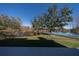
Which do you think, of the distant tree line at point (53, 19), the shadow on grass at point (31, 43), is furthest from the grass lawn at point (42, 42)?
the distant tree line at point (53, 19)

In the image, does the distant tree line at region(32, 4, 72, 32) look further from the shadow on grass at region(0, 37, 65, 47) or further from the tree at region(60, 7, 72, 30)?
the shadow on grass at region(0, 37, 65, 47)

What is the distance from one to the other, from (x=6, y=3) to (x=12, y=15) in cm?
20

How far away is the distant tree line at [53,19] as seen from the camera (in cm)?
491

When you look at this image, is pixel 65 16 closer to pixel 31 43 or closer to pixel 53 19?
pixel 53 19

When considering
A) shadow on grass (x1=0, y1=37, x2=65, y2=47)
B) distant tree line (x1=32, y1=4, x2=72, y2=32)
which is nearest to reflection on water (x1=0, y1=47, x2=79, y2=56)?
shadow on grass (x1=0, y1=37, x2=65, y2=47)

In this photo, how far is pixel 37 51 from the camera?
4891 millimetres

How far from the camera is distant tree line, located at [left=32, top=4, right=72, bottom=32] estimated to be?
491cm

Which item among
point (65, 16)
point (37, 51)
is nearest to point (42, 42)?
point (37, 51)

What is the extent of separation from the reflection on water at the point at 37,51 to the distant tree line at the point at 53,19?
30 cm

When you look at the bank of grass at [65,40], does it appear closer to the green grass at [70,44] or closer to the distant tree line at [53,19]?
the green grass at [70,44]

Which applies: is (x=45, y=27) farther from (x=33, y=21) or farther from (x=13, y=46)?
(x=13, y=46)

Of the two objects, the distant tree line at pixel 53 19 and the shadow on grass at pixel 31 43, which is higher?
the distant tree line at pixel 53 19

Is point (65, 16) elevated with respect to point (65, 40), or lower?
elevated

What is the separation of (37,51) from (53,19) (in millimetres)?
540
